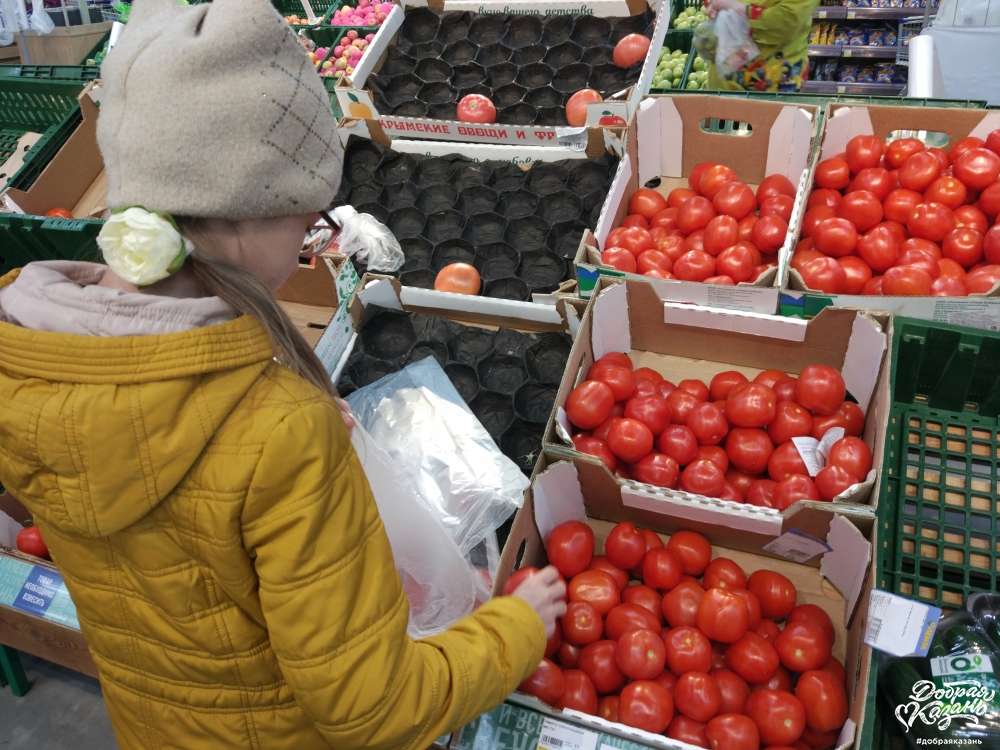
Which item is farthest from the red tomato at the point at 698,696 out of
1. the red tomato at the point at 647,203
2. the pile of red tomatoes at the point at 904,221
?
the red tomato at the point at 647,203

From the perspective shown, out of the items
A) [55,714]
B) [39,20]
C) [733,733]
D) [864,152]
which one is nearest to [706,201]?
[864,152]

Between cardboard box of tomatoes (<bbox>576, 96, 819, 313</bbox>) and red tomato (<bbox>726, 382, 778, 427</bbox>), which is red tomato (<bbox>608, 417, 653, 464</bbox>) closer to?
red tomato (<bbox>726, 382, 778, 427</bbox>)

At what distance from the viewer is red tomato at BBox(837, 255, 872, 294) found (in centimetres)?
209

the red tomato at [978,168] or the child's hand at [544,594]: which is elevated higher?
the red tomato at [978,168]

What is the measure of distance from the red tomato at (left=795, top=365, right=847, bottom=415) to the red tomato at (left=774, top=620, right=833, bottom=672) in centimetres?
55

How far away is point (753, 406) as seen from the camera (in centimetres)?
182

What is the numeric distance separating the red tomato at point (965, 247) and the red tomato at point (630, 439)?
1121 millimetres

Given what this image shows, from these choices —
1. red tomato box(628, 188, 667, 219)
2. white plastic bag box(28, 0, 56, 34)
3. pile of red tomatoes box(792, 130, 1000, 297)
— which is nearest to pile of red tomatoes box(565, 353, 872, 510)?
pile of red tomatoes box(792, 130, 1000, 297)

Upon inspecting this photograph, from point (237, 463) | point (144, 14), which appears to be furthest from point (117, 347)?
point (144, 14)

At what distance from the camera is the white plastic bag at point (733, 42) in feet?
9.83

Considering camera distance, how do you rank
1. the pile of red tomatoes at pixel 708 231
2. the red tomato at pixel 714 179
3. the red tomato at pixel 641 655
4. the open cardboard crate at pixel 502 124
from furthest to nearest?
the open cardboard crate at pixel 502 124, the red tomato at pixel 714 179, the pile of red tomatoes at pixel 708 231, the red tomato at pixel 641 655

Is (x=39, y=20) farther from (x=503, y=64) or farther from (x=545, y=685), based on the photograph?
(x=545, y=685)

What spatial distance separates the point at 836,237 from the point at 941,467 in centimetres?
73

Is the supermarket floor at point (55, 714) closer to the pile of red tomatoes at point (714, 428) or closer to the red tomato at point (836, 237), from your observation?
the pile of red tomatoes at point (714, 428)
